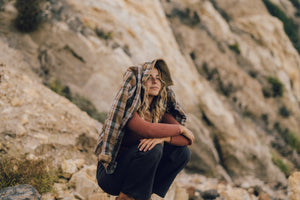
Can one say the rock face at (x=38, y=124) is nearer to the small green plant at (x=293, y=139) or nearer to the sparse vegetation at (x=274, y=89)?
the sparse vegetation at (x=274, y=89)

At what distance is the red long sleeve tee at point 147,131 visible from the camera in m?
2.14

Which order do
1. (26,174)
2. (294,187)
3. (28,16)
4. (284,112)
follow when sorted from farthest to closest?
(284,112), (28,16), (294,187), (26,174)

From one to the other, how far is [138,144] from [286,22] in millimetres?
21785

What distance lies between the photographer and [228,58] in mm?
12430

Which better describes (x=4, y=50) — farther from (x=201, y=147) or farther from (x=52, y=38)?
(x=201, y=147)

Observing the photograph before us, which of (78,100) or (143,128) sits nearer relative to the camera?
(143,128)

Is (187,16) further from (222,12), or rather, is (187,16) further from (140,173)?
(140,173)

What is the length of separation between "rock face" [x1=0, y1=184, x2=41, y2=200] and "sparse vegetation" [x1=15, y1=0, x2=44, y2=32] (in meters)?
4.93

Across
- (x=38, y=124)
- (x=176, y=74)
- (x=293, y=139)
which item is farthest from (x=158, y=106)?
(x=293, y=139)

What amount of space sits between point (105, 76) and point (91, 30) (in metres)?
1.52

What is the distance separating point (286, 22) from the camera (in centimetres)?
1966

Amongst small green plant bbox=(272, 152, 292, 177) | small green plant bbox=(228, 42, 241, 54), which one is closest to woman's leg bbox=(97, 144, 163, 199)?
small green plant bbox=(272, 152, 292, 177)

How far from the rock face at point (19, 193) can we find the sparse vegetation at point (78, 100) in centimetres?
347

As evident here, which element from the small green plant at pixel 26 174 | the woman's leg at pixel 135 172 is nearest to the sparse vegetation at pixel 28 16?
the small green plant at pixel 26 174
